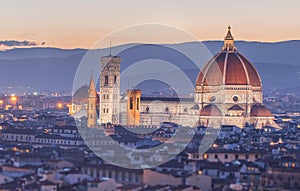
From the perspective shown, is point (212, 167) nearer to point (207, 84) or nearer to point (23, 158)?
point (23, 158)

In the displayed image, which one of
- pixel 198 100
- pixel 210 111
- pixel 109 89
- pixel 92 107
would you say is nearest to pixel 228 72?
pixel 198 100

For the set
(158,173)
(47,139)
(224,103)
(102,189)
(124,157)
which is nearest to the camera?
(102,189)

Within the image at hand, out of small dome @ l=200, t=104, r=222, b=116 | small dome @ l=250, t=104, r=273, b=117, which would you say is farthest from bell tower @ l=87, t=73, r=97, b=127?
small dome @ l=250, t=104, r=273, b=117

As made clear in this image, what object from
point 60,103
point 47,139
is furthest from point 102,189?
point 60,103

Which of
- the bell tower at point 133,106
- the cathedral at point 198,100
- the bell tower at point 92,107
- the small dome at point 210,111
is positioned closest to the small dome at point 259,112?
the cathedral at point 198,100

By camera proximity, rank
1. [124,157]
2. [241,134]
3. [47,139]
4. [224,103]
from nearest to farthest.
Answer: [124,157], [47,139], [241,134], [224,103]

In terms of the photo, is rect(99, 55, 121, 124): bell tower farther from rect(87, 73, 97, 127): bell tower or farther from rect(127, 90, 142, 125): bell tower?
rect(127, 90, 142, 125): bell tower

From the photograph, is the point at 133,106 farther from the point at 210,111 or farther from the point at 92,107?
the point at 210,111

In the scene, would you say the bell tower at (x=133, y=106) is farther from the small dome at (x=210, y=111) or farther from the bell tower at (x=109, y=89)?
the small dome at (x=210, y=111)
